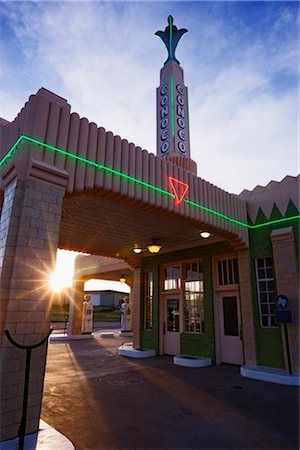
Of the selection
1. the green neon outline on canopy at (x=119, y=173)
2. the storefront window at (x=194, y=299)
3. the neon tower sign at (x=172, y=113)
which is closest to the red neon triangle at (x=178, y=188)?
the green neon outline on canopy at (x=119, y=173)

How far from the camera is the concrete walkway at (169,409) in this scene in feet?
12.9

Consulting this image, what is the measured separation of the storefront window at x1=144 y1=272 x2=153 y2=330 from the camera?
12406mm

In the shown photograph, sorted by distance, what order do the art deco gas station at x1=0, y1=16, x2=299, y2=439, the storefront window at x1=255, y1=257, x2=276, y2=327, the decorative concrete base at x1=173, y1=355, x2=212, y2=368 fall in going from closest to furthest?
1. the art deco gas station at x1=0, y1=16, x2=299, y2=439
2. the storefront window at x1=255, y1=257, x2=276, y2=327
3. the decorative concrete base at x1=173, y1=355, x2=212, y2=368

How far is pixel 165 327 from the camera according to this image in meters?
11.7

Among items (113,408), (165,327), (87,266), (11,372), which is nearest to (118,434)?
(113,408)

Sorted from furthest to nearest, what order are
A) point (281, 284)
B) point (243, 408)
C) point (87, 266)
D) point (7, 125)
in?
point (87, 266) < point (281, 284) < point (7, 125) < point (243, 408)

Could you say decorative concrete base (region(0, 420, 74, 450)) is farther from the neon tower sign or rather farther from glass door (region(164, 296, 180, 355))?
the neon tower sign

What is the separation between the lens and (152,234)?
9.60 meters

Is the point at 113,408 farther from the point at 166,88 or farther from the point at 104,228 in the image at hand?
the point at 166,88

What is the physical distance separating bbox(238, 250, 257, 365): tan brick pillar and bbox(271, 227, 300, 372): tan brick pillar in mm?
915

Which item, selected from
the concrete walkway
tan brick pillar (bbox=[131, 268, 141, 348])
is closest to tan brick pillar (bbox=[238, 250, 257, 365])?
the concrete walkway

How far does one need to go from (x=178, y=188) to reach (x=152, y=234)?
298 cm

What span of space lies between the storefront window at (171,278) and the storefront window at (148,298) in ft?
2.68

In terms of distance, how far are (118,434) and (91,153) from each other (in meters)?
4.36
